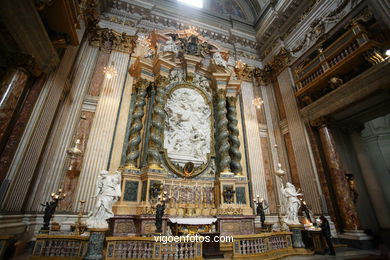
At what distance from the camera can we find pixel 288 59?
9.05 m

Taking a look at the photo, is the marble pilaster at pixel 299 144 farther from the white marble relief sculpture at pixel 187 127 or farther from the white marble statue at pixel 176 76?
the white marble statue at pixel 176 76

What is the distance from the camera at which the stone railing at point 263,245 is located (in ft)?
14.0

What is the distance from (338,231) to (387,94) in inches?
171

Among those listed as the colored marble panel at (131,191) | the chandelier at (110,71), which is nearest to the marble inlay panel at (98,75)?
the chandelier at (110,71)

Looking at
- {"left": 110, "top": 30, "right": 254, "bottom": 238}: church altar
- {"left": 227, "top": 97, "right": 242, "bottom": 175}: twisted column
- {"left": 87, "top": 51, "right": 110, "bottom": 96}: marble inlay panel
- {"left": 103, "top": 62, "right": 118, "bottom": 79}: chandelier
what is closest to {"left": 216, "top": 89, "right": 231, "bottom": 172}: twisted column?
{"left": 110, "top": 30, "right": 254, "bottom": 238}: church altar

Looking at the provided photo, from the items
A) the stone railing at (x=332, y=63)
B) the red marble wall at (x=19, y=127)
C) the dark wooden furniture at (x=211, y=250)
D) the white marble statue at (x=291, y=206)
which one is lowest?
the dark wooden furniture at (x=211, y=250)

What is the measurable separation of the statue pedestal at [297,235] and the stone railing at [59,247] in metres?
4.79

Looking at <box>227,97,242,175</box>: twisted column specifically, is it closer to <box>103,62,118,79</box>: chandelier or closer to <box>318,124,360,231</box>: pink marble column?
<box>318,124,360,231</box>: pink marble column

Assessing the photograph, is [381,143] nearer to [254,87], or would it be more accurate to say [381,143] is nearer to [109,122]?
[254,87]

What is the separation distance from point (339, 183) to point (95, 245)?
7092mm

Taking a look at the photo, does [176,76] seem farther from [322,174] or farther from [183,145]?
[322,174]

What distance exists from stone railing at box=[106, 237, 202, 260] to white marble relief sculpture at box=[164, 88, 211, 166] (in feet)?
11.0

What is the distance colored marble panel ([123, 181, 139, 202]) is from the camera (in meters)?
5.91

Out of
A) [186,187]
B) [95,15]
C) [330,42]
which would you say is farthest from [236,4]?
[186,187]
